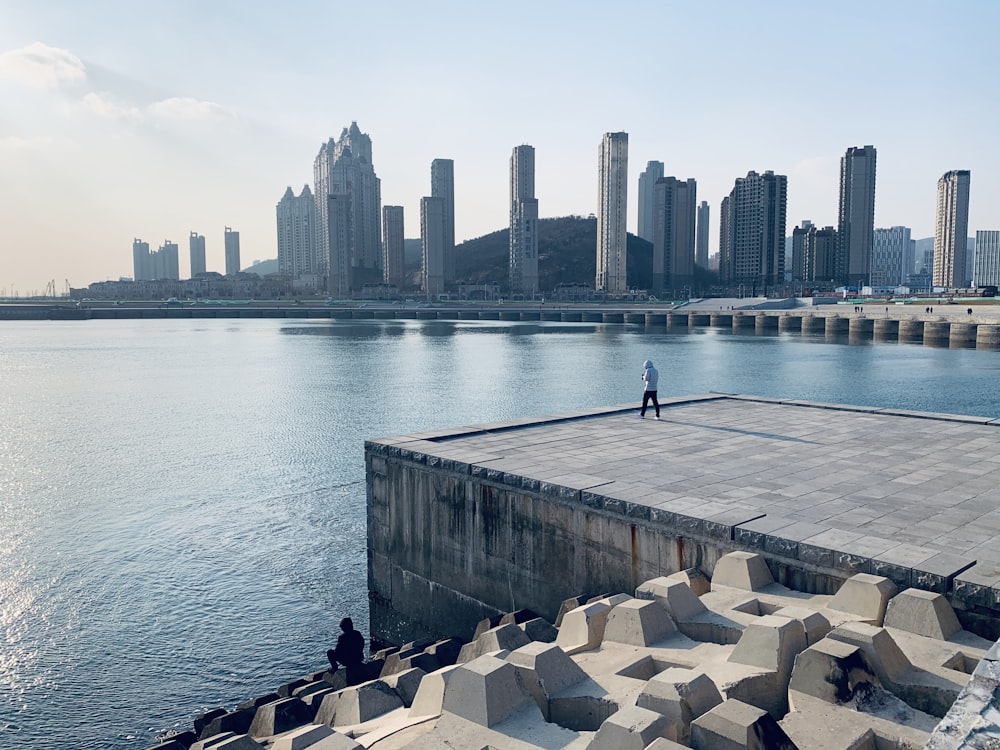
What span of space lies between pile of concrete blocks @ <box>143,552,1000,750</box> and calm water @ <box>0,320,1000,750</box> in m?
5.96

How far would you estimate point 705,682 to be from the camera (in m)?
6.18

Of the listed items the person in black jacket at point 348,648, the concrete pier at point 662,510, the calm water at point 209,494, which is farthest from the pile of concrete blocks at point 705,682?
the calm water at point 209,494

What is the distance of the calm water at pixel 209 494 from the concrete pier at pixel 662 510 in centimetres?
335

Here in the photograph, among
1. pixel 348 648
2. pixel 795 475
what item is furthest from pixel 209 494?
pixel 795 475

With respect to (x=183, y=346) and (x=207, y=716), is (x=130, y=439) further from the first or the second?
(x=183, y=346)

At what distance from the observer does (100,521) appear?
21547mm

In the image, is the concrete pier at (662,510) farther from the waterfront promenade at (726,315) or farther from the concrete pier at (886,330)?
the concrete pier at (886,330)

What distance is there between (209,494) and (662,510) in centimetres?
1799

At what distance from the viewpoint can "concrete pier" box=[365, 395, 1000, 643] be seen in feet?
28.5

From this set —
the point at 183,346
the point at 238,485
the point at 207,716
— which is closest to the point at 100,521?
the point at 238,485

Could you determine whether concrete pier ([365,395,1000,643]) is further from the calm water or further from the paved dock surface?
the calm water

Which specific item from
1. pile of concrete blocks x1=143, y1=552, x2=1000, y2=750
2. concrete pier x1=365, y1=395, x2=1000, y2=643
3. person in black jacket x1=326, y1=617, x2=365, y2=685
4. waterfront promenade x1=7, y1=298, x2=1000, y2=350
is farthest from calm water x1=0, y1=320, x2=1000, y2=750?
waterfront promenade x1=7, y1=298, x2=1000, y2=350

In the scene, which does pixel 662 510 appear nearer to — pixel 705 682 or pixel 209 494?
pixel 705 682

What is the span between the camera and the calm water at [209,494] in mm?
13625
